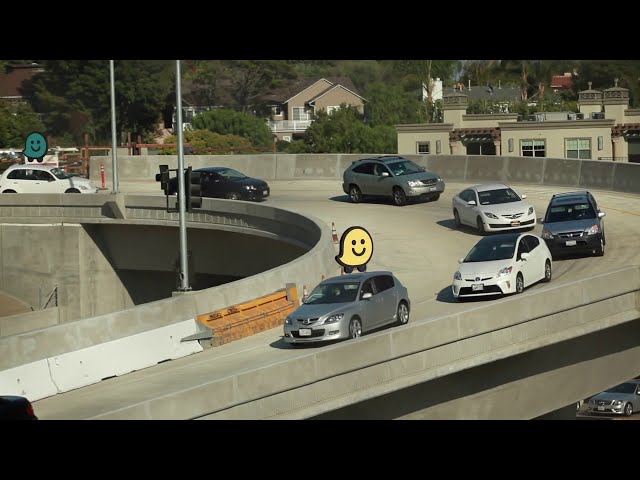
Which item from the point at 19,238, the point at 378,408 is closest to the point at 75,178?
the point at 19,238

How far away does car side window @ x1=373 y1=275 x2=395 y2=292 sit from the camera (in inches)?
971

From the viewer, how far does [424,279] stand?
30938 millimetres

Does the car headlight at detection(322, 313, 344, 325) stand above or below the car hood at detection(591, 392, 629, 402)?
above

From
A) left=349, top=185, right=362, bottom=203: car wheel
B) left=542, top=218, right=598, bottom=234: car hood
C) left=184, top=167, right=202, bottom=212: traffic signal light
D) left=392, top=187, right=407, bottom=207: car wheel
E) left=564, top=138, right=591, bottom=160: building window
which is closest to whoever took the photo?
left=184, top=167, right=202, bottom=212: traffic signal light

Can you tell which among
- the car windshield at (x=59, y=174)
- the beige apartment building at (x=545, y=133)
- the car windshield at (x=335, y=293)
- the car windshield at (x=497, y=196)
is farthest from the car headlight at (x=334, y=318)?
the beige apartment building at (x=545, y=133)

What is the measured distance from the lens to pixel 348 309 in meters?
23.6

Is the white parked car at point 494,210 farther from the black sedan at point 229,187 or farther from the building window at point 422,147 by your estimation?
the building window at point 422,147

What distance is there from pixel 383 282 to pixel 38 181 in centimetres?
3141

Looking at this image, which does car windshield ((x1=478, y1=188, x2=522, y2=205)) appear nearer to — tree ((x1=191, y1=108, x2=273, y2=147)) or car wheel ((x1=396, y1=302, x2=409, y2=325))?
car wheel ((x1=396, y1=302, x2=409, y2=325))

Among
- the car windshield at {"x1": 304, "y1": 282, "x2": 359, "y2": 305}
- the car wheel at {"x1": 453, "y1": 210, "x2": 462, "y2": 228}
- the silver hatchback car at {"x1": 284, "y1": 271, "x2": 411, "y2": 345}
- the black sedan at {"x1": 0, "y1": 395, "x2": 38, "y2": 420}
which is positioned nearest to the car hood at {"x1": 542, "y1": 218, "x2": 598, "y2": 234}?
the car wheel at {"x1": 453, "y1": 210, "x2": 462, "y2": 228}

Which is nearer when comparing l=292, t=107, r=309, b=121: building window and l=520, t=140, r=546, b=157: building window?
l=520, t=140, r=546, b=157: building window

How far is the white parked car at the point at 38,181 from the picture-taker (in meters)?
52.4

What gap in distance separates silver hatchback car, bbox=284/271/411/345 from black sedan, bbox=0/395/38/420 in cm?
778
